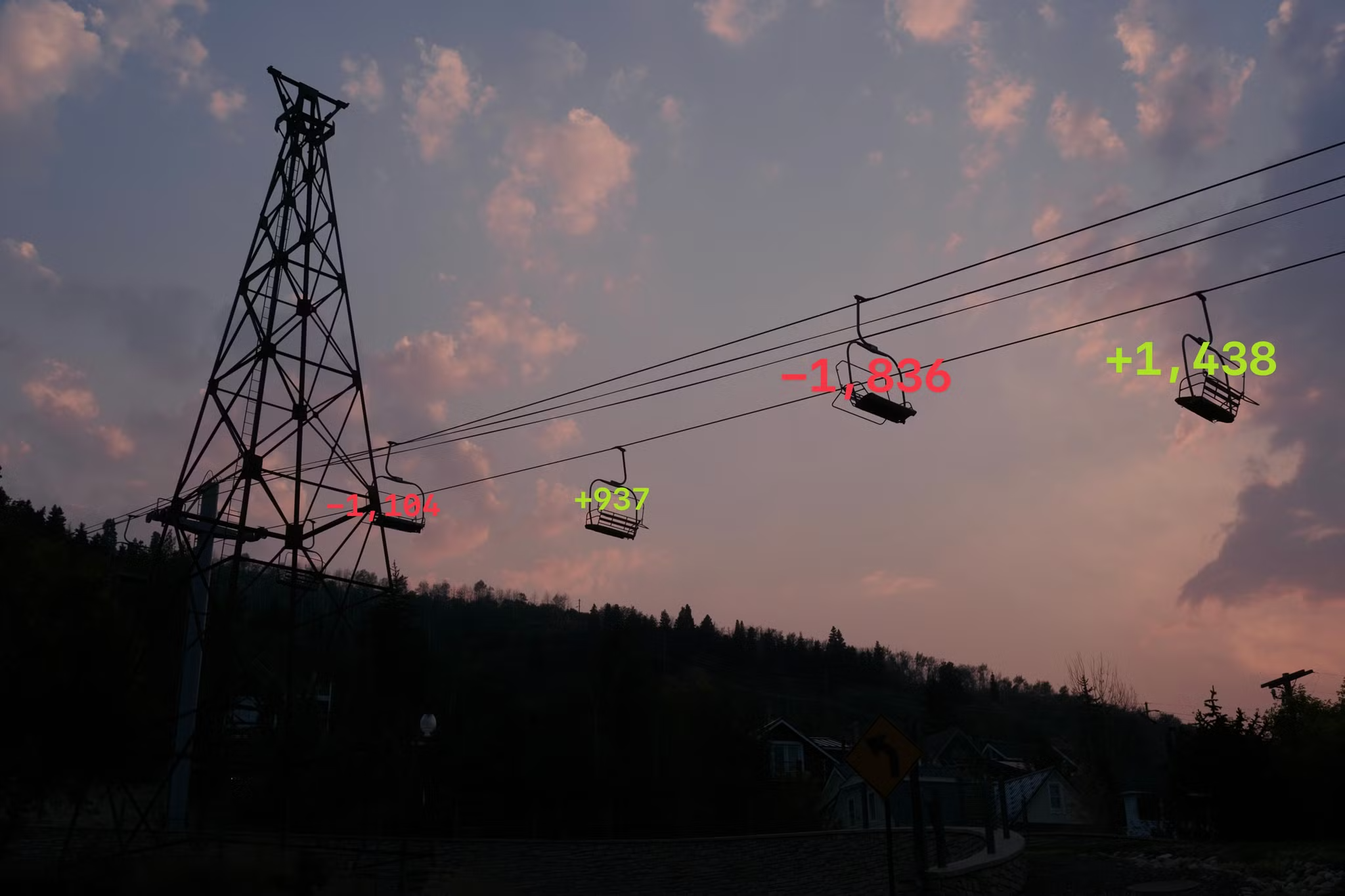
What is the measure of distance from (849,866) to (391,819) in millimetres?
23125

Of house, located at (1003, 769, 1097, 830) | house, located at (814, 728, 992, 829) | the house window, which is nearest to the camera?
house, located at (814, 728, 992, 829)

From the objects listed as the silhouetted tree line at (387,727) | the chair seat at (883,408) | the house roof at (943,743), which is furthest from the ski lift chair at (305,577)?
the house roof at (943,743)

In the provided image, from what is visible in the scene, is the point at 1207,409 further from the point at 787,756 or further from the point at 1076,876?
the point at 787,756

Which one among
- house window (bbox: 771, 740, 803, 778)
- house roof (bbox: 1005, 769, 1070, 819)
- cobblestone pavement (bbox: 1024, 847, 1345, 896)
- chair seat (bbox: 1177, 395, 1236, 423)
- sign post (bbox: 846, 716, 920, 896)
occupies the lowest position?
cobblestone pavement (bbox: 1024, 847, 1345, 896)

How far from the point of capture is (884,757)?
1584 cm

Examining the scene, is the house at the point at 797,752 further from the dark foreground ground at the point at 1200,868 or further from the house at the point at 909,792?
the dark foreground ground at the point at 1200,868

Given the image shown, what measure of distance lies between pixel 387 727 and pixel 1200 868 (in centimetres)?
4322

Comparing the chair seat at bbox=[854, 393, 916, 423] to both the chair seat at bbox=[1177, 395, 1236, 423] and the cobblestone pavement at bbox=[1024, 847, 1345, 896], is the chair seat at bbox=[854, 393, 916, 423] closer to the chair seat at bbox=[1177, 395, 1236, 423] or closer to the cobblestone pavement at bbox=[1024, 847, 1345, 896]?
the chair seat at bbox=[1177, 395, 1236, 423]

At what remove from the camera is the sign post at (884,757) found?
15625 mm

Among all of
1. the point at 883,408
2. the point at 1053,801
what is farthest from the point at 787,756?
the point at 883,408

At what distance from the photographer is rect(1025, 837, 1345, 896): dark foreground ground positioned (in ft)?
66.5

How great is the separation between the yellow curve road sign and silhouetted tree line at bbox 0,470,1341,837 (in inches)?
318

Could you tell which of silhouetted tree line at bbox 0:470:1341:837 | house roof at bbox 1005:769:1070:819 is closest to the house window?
silhouetted tree line at bbox 0:470:1341:837

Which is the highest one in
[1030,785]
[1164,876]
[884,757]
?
[884,757]
